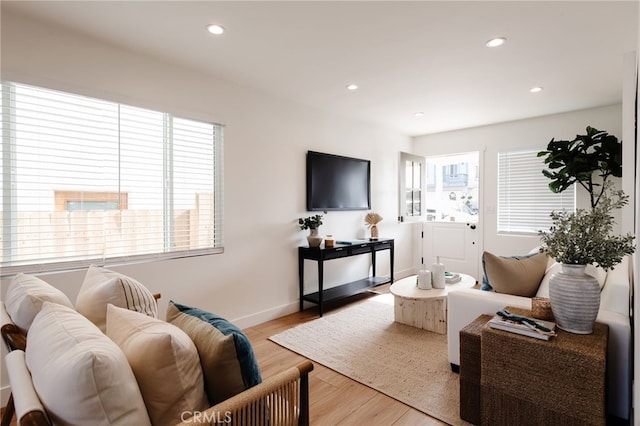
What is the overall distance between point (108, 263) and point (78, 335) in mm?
1870

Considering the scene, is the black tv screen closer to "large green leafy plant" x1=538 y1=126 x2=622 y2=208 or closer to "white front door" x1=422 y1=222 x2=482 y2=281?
"white front door" x1=422 y1=222 x2=482 y2=281

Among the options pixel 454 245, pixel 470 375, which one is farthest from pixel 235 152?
pixel 454 245

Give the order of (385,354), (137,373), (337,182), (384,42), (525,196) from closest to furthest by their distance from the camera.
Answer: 1. (137,373)
2. (384,42)
3. (385,354)
4. (337,182)
5. (525,196)

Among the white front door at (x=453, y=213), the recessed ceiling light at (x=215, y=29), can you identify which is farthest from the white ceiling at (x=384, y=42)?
the white front door at (x=453, y=213)

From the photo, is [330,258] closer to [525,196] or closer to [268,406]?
[268,406]

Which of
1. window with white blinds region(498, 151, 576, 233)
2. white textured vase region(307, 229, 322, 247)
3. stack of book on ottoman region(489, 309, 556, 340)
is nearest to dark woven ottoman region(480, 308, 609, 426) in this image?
stack of book on ottoman region(489, 309, 556, 340)

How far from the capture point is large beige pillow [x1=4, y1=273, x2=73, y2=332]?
4.17ft

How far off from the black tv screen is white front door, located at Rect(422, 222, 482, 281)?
A: 160cm

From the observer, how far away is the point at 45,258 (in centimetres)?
227

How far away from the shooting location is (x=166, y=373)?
929mm

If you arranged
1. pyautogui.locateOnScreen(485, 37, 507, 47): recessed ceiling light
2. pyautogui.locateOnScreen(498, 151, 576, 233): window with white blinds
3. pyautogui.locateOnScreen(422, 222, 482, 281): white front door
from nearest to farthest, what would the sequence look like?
pyautogui.locateOnScreen(485, 37, 507, 47): recessed ceiling light
pyautogui.locateOnScreen(498, 151, 576, 233): window with white blinds
pyautogui.locateOnScreen(422, 222, 482, 281): white front door

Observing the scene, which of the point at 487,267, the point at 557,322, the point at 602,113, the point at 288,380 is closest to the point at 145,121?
the point at 288,380

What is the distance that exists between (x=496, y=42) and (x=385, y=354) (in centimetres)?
257

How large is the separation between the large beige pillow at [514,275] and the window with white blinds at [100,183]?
2360 millimetres
